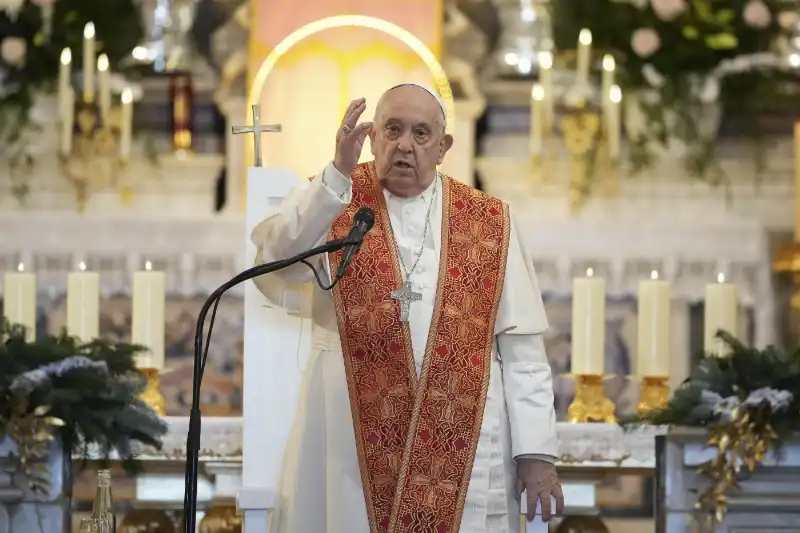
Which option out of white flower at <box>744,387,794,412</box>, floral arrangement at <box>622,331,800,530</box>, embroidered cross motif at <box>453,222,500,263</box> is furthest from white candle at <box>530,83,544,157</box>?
embroidered cross motif at <box>453,222,500,263</box>

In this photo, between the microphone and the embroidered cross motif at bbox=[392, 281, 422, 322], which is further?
the embroidered cross motif at bbox=[392, 281, 422, 322]

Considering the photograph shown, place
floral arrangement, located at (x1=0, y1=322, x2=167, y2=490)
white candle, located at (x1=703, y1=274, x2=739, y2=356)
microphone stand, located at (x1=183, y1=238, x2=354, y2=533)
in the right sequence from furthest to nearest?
white candle, located at (x1=703, y1=274, x2=739, y2=356) < floral arrangement, located at (x1=0, y1=322, x2=167, y2=490) < microphone stand, located at (x1=183, y1=238, x2=354, y2=533)

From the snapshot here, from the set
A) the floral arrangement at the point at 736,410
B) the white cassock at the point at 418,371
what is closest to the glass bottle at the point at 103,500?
the white cassock at the point at 418,371

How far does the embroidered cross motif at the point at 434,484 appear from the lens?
409 centimetres

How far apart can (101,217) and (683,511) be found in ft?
10.1

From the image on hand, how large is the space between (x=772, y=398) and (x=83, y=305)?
2.32 m

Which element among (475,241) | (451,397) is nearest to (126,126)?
(475,241)

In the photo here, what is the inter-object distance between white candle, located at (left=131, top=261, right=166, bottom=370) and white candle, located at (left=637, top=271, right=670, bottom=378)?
163cm

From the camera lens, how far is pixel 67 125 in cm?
669

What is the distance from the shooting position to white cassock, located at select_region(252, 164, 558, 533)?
13.4 feet

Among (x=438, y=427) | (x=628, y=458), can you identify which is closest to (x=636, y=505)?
(x=628, y=458)

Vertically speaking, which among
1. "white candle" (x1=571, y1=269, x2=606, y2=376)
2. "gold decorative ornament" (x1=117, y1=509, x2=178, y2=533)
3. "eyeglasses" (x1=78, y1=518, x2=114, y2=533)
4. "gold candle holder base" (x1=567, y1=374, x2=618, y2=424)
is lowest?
"gold decorative ornament" (x1=117, y1=509, x2=178, y2=533)

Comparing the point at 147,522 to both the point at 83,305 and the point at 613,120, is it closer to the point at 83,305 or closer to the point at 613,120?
the point at 83,305

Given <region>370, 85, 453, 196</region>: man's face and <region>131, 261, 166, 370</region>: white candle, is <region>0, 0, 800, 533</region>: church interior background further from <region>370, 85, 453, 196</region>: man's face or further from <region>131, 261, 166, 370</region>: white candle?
<region>370, 85, 453, 196</region>: man's face
